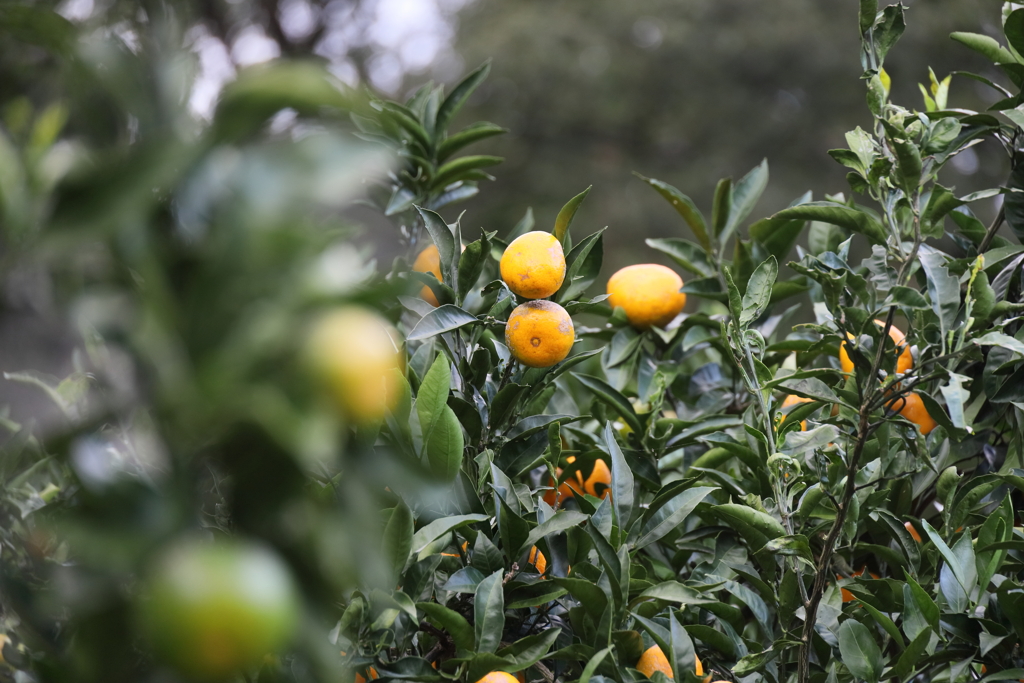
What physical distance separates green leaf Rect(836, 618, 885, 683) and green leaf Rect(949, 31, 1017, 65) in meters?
0.42

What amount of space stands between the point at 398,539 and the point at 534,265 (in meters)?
0.19

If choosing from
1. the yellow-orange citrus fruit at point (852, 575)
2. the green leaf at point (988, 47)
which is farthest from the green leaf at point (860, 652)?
the green leaf at point (988, 47)

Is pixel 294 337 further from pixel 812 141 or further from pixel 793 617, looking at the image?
pixel 812 141

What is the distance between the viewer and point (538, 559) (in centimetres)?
48

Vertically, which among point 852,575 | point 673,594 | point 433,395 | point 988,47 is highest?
point 988,47

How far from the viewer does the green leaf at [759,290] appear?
20.7 inches

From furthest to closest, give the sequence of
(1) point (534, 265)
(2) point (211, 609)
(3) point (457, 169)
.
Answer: (3) point (457, 169), (1) point (534, 265), (2) point (211, 609)

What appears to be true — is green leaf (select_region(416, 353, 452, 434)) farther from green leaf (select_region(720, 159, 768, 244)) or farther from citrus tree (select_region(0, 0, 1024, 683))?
green leaf (select_region(720, 159, 768, 244))

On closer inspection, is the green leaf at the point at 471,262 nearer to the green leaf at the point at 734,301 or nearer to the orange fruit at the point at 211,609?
the green leaf at the point at 734,301

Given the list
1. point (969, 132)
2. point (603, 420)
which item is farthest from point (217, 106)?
point (969, 132)

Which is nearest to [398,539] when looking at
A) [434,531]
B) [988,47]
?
[434,531]

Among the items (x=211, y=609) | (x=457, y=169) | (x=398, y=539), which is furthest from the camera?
(x=457, y=169)

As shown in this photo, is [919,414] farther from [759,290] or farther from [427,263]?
[427,263]

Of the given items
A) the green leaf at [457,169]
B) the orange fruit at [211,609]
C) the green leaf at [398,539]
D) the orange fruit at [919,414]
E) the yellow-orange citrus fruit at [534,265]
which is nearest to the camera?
the orange fruit at [211,609]
